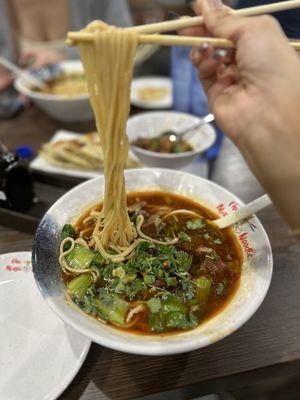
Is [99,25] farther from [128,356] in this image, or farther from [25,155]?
[25,155]

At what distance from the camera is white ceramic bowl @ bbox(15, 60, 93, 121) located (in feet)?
8.59

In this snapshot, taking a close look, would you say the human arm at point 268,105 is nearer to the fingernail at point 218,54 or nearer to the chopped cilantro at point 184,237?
the fingernail at point 218,54

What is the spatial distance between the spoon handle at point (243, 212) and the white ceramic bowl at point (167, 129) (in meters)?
0.61

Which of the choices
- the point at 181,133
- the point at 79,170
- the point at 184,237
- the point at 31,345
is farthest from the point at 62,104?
the point at 31,345

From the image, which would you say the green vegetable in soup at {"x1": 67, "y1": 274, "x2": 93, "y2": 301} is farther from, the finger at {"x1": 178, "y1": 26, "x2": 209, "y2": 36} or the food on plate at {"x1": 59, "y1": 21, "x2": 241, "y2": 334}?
the finger at {"x1": 178, "y1": 26, "x2": 209, "y2": 36}

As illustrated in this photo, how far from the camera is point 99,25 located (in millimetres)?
1199

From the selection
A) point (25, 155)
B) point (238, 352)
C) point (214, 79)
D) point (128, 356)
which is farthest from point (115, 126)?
point (25, 155)

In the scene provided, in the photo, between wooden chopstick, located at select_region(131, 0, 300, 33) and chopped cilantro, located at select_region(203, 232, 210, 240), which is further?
chopped cilantro, located at select_region(203, 232, 210, 240)

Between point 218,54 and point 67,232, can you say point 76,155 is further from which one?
point 218,54

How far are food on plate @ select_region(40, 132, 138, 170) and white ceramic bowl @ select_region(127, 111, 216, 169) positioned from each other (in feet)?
0.56

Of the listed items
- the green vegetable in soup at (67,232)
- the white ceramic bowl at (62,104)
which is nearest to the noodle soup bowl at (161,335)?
the green vegetable in soup at (67,232)

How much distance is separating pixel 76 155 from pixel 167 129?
2.26ft

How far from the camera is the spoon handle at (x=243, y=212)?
1489 mm

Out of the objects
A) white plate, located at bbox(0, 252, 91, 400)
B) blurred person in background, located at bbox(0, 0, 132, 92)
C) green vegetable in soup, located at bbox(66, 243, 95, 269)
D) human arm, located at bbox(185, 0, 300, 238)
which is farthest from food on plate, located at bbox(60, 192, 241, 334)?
blurred person in background, located at bbox(0, 0, 132, 92)
